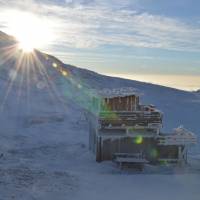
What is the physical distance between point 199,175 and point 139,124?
5.49 meters

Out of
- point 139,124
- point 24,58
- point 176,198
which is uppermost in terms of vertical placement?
point 24,58

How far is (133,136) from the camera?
105 feet

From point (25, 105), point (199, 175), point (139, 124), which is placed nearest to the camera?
point (199, 175)

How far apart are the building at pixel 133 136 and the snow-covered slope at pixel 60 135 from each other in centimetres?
125

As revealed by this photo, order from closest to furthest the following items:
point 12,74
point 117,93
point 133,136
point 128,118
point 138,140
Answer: point 128,118
point 133,136
point 138,140
point 117,93
point 12,74

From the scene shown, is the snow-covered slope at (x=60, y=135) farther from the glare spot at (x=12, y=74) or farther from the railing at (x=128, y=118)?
the railing at (x=128, y=118)

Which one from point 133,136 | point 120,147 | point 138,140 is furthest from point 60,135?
point 133,136

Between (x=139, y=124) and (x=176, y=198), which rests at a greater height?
(x=139, y=124)

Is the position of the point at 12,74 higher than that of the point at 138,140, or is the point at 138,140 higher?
the point at 12,74

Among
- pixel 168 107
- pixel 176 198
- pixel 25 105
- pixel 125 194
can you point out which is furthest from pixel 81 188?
pixel 168 107

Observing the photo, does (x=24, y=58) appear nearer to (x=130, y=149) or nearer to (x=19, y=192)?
(x=130, y=149)

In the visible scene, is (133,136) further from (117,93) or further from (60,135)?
(60,135)

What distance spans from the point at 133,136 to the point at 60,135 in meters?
15.2

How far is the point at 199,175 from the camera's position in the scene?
2916cm
